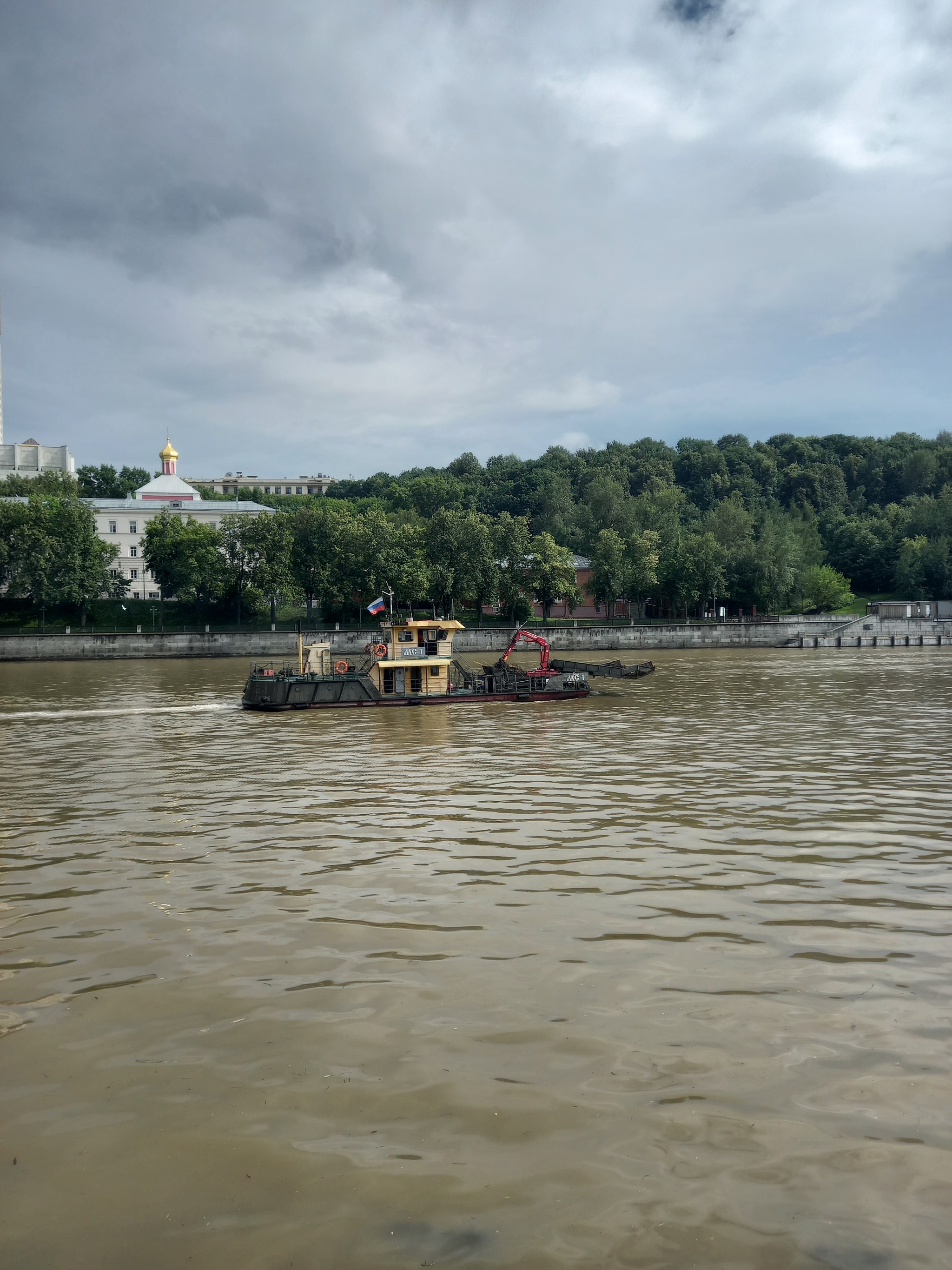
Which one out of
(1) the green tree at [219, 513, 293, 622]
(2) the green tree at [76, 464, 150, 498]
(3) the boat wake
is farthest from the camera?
(2) the green tree at [76, 464, 150, 498]

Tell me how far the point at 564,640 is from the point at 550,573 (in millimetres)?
10615

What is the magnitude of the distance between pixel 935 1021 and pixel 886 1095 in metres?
1.64

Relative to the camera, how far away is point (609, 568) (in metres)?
108

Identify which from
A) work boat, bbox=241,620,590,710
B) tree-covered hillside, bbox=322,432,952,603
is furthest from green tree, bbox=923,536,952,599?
work boat, bbox=241,620,590,710

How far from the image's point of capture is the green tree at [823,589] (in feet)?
391

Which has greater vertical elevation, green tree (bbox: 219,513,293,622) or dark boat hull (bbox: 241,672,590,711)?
green tree (bbox: 219,513,293,622)

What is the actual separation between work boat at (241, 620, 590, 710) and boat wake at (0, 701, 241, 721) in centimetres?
192

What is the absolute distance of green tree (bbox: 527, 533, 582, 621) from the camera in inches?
3932

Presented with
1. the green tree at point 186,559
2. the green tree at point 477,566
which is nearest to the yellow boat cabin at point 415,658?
the green tree at point 477,566

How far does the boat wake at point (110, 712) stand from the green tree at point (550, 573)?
61239mm

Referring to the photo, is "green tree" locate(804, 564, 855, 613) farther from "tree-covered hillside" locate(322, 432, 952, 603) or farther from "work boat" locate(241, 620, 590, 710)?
"work boat" locate(241, 620, 590, 710)

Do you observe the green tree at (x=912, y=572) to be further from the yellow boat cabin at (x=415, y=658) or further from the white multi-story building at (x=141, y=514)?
the yellow boat cabin at (x=415, y=658)

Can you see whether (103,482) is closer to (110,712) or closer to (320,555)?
(320,555)

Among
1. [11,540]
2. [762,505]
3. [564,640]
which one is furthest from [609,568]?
[762,505]
